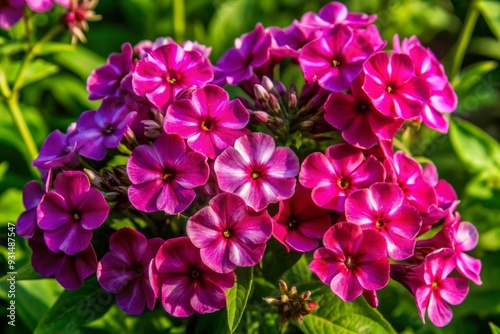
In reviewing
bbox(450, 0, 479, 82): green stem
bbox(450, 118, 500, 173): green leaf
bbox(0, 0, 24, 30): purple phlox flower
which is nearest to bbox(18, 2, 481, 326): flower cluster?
bbox(0, 0, 24, 30): purple phlox flower

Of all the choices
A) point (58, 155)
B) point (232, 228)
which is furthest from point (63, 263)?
point (232, 228)

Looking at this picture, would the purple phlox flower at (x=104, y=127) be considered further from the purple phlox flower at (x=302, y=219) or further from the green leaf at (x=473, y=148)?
the green leaf at (x=473, y=148)

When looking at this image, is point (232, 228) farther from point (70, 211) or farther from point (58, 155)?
point (58, 155)

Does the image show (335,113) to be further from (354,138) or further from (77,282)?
(77,282)

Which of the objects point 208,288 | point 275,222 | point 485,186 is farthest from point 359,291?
point 485,186

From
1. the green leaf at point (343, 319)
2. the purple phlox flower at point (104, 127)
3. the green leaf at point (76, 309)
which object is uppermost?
the purple phlox flower at point (104, 127)

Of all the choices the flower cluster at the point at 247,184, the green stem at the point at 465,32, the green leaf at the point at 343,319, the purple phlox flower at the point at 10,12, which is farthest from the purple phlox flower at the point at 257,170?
the green stem at the point at 465,32
